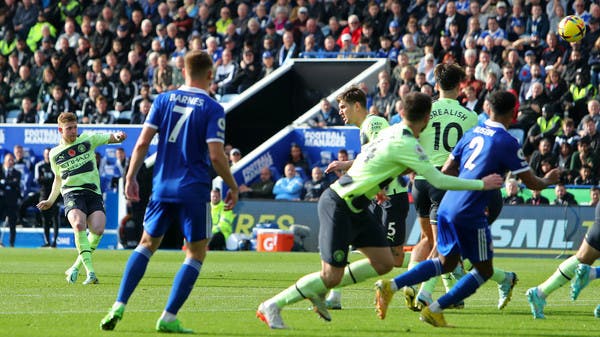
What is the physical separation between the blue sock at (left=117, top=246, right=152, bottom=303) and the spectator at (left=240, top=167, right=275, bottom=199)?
1751 centimetres

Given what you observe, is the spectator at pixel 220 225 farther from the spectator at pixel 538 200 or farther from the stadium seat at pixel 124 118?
the spectator at pixel 538 200

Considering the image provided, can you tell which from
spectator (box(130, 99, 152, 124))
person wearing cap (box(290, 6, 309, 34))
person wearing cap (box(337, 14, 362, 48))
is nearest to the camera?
spectator (box(130, 99, 152, 124))

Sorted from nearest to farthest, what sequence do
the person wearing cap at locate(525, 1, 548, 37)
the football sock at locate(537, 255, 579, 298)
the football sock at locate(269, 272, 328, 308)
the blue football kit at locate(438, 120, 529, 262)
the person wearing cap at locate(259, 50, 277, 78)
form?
1. the football sock at locate(269, 272, 328, 308)
2. the blue football kit at locate(438, 120, 529, 262)
3. the football sock at locate(537, 255, 579, 298)
4. the person wearing cap at locate(525, 1, 548, 37)
5. the person wearing cap at locate(259, 50, 277, 78)

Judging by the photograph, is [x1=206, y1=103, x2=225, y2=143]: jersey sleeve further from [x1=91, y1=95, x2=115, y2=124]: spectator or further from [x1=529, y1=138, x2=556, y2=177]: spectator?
[x1=91, y1=95, x2=115, y2=124]: spectator

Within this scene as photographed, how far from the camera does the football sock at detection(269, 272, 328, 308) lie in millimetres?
9594

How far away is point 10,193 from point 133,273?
2058 centimetres

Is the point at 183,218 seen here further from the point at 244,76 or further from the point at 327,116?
the point at 244,76

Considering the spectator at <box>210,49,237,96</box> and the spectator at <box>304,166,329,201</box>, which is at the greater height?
the spectator at <box>210,49,237,96</box>

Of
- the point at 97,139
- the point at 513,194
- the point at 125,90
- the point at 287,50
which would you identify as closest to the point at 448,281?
the point at 97,139

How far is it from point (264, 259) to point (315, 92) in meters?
9.91

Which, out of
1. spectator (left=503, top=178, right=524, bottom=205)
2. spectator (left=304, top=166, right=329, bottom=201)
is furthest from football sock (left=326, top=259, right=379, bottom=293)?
spectator (left=304, top=166, right=329, bottom=201)

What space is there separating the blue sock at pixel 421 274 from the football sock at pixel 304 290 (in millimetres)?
791

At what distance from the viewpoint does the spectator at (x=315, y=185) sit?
26.6 m

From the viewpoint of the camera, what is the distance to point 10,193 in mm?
29203
